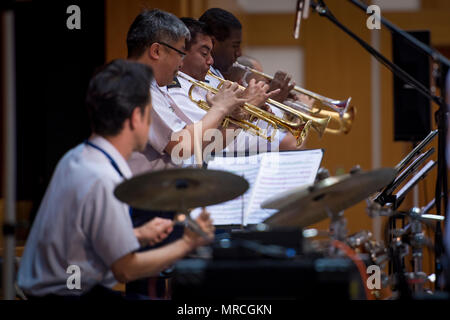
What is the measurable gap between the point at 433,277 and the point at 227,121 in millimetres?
1336

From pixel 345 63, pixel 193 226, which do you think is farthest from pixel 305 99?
pixel 345 63

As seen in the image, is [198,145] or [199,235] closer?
[199,235]

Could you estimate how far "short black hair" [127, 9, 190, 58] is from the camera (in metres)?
3.34

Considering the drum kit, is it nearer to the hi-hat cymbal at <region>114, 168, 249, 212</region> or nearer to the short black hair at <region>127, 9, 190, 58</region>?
the hi-hat cymbal at <region>114, 168, 249, 212</region>

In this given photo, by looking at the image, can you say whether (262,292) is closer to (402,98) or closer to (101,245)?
(101,245)

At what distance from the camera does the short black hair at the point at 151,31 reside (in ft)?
11.0

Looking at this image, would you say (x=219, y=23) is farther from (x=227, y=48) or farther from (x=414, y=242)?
(x=414, y=242)

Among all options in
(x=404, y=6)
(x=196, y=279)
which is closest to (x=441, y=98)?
(x=196, y=279)

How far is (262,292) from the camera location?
1936 mm

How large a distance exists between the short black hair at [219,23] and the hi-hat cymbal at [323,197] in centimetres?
182

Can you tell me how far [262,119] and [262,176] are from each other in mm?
850

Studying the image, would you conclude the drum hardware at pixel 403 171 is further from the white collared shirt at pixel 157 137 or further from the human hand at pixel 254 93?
the white collared shirt at pixel 157 137

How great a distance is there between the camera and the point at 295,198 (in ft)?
7.95

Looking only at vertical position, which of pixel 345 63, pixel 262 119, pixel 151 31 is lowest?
pixel 262 119
